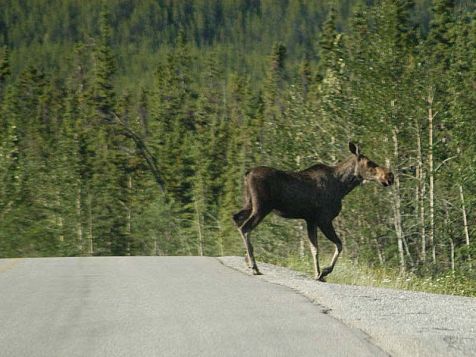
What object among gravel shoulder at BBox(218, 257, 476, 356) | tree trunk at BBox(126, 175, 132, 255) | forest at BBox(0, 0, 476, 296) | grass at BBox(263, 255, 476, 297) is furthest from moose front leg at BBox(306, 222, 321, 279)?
tree trunk at BBox(126, 175, 132, 255)

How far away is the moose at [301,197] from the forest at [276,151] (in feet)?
4.21

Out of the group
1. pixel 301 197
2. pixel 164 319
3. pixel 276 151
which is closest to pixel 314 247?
pixel 301 197

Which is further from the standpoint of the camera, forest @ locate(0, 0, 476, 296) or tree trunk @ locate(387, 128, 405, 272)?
forest @ locate(0, 0, 476, 296)

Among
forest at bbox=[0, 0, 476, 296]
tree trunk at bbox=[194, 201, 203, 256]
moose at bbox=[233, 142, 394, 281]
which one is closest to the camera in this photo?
moose at bbox=[233, 142, 394, 281]

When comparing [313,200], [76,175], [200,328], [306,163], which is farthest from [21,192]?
[200,328]

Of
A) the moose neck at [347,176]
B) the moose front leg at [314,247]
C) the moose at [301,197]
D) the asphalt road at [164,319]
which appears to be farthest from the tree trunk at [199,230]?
the asphalt road at [164,319]

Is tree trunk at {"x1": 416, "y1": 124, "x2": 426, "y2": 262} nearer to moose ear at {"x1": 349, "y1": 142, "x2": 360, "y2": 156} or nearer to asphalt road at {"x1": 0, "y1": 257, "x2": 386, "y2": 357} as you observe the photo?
moose ear at {"x1": 349, "y1": 142, "x2": 360, "y2": 156}

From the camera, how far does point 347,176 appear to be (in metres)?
14.5

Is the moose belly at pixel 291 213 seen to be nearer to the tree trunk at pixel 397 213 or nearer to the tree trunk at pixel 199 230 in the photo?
the tree trunk at pixel 397 213

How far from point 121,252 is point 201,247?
6.58m

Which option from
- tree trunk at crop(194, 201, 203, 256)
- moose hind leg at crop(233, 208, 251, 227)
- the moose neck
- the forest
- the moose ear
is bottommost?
tree trunk at crop(194, 201, 203, 256)

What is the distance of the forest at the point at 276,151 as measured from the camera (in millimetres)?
33500

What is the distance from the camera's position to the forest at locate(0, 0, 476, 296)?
1319 inches

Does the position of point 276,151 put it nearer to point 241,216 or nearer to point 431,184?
point 431,184
